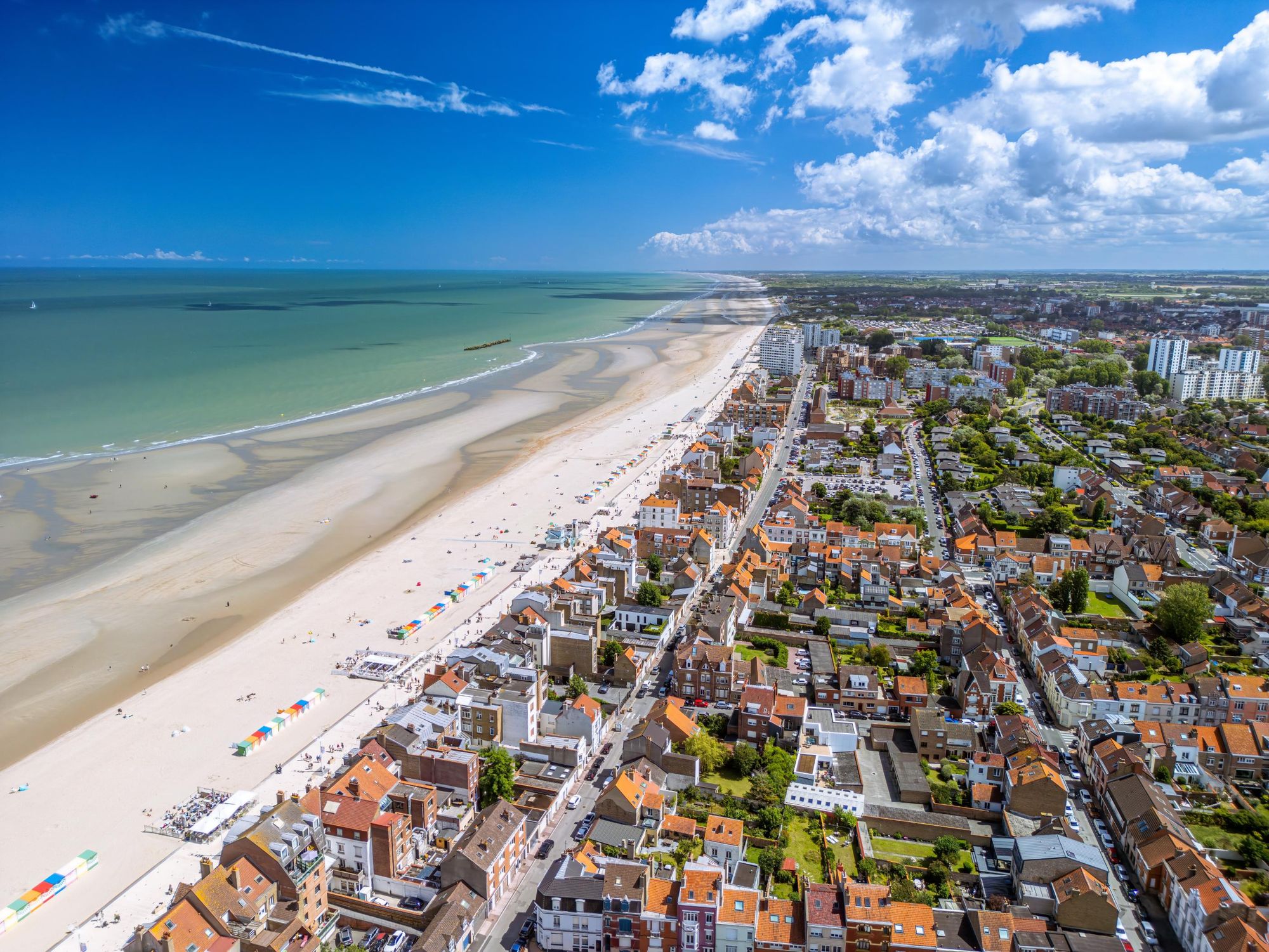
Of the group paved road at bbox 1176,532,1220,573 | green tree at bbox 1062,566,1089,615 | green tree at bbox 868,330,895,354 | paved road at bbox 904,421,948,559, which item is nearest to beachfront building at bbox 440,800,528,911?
green tree at bbox 1062,566,1089,615

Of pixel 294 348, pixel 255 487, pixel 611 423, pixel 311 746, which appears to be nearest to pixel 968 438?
pixel 611 423

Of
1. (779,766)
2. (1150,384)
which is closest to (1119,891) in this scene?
(779,766)

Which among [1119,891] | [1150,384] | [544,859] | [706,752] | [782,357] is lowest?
[1119,891]

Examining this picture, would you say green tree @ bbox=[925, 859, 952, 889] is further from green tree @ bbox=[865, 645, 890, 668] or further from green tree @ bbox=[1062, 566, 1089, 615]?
green tree @ bbox=[1062, 566, 1089, 615]

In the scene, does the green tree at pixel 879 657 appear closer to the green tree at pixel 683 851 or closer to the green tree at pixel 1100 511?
the green tree at pixel 683 851

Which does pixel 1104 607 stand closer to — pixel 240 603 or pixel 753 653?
pixel 753 653

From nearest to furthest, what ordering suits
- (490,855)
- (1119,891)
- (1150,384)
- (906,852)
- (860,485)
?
(490,855) → (1119,891) → (906,852) → (860,485) → (1150,384)

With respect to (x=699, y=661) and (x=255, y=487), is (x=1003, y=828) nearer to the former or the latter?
(x=699, y=661)
